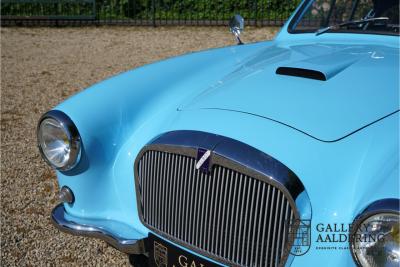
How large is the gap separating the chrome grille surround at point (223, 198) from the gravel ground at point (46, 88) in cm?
102

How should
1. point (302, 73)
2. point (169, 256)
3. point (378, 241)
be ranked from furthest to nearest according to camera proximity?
point (302, 73) < point (169, 256) < point (378, 241)

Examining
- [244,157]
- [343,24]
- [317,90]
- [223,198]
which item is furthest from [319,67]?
[343,24]

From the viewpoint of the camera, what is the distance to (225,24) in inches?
461

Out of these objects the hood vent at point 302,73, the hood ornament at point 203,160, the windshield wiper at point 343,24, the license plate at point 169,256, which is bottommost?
the license plate at point 169,256

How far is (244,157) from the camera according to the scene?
6.37ft

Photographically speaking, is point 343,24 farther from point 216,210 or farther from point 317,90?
point 216,210

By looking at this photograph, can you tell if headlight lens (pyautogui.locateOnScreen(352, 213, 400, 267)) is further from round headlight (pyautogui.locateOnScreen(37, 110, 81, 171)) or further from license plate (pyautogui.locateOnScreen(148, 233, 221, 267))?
round headlight (pyautogui.locateOnScreen(37, 110, 81, 171))

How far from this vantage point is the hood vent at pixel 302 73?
2344 mm

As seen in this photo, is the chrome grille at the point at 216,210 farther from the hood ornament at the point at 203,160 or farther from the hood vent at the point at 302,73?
the hood vent at the point at 302,73

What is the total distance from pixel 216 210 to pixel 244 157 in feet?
0.82

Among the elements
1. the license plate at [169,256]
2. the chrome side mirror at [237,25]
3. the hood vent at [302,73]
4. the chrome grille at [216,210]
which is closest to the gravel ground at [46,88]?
the license plate at [169,256]

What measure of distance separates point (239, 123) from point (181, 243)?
0.58 m

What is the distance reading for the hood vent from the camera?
2344 millimetres

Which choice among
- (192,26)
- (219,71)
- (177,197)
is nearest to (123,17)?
(192,26)
